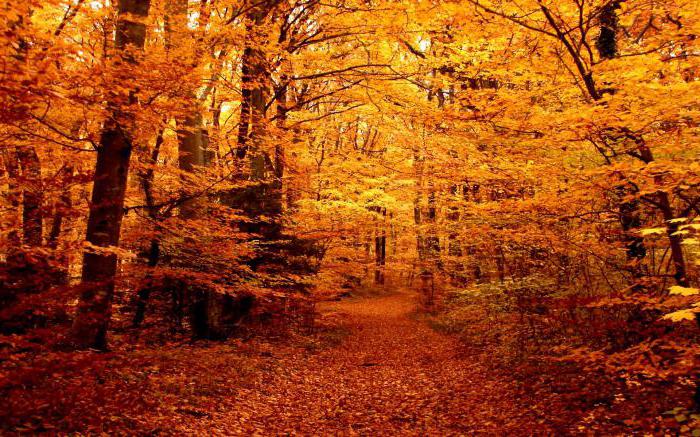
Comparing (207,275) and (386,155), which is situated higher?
(386,155)

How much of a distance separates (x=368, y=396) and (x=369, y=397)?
0.07 meters

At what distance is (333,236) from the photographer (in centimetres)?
1300

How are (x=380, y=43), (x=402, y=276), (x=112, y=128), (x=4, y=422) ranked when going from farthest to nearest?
(x=402, y=276) → (x=380, y=43) → (x=112, y=128) → (x=4, y=422)

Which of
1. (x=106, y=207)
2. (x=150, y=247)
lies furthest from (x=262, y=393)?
(x=150, y=247)

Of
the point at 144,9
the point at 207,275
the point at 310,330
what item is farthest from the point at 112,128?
the point at 310,330

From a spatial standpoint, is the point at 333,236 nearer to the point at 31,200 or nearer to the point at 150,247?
the point at 150,247

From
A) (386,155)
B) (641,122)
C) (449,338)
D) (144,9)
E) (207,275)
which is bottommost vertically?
(449,338)

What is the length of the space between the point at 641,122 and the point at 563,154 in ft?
8.41

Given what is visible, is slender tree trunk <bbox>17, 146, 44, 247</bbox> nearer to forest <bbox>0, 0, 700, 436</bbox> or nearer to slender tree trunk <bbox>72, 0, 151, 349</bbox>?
forest <bbox>0, 0, 700, 436</bbox>

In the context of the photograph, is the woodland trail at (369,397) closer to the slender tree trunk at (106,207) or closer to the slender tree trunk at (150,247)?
the slender tree trunk at (106,207)

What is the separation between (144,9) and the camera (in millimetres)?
6891

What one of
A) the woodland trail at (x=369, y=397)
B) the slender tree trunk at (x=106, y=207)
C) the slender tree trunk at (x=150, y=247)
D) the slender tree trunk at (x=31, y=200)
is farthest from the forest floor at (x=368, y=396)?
the slender tree trunk at (x=31, y=200)

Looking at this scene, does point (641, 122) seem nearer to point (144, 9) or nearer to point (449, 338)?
point (144, 9)

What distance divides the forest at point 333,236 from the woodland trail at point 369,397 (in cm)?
6
